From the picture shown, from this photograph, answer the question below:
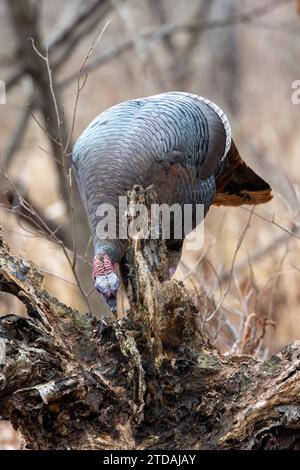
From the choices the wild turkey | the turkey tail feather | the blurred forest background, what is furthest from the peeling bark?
the turkey tail feather

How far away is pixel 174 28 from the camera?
718cm

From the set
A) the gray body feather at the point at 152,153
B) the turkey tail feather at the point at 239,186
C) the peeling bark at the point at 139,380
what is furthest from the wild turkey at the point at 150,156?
the peeling bark at the point at 139,380

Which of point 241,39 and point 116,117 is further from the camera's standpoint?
point 241,39

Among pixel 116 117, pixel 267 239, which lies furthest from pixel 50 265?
pixel 116 117

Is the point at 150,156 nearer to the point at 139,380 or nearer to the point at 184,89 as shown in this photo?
the point at 139,380

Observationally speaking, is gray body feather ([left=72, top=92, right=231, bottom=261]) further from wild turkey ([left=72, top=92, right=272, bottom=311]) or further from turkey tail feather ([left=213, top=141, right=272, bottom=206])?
turkey tail feather ([left=213, top=141, right=272, bottom=206])

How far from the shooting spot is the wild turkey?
3.92 m

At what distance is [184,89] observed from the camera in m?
9.69

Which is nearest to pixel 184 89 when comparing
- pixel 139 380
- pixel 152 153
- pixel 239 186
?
pixel 239 186

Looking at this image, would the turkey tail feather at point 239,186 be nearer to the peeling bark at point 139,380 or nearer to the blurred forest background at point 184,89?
the blurred forest background at point 184,89

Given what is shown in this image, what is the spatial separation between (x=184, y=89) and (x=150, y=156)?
5.77 metres
